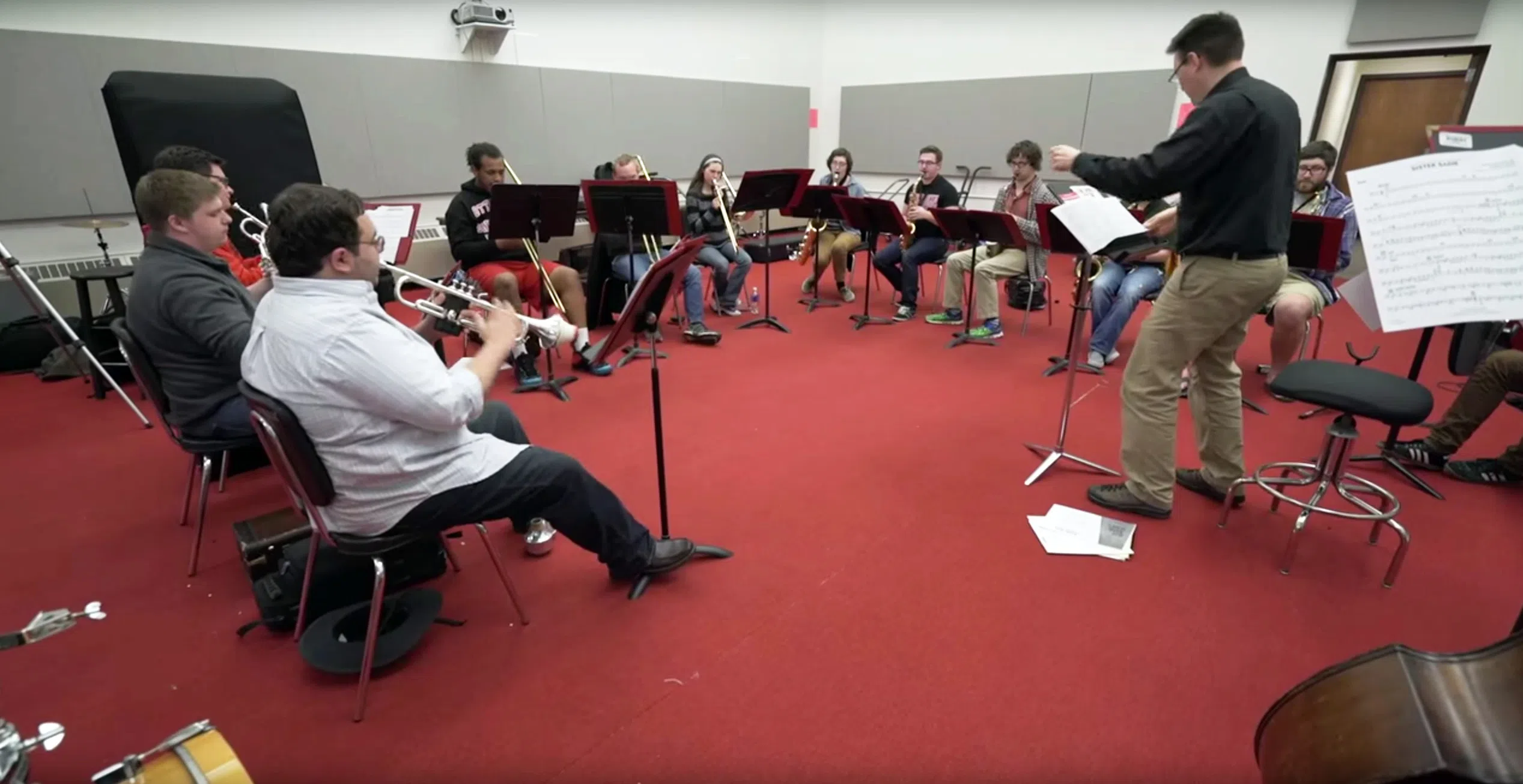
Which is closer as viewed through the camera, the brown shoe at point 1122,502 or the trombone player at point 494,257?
the brown shoe at point 1122,502

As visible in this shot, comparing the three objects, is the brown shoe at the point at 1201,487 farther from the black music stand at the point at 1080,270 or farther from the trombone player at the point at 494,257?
the trombone player at the point at 494,257

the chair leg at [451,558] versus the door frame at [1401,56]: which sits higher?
the door frame at [1401,56]

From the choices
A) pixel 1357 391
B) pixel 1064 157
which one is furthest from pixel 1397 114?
pixel 1064 157

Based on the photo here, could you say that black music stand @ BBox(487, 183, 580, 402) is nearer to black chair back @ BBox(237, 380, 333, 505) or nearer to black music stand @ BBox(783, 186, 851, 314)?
black music stand @ BBox(783, 186, 851, 314)

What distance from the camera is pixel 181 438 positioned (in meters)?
2.30

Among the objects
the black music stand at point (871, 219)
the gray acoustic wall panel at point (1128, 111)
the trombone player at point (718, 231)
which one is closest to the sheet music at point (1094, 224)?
the black music stand at point (871, 219)

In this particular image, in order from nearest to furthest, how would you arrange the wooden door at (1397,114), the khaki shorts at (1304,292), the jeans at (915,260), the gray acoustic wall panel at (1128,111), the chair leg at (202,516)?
the chair leg at (202,516)
the khaki shorts at (1304,292)
the jeans at (915,260)
the wooden door at (1397,114)
the gray acoustic wall panel at (1128,111)

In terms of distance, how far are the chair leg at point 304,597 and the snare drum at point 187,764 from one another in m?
0.83

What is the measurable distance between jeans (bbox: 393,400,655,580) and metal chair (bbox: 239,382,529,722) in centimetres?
10

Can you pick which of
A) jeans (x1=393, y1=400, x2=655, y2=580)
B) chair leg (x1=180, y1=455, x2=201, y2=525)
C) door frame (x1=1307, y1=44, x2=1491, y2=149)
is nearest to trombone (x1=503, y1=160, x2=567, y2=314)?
chair leg (x1=180, y1=455, x2=201, y2=525)

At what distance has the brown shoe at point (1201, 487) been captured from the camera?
2689 mm

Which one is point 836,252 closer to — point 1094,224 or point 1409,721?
point 1094,224

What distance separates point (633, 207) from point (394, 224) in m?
1.40

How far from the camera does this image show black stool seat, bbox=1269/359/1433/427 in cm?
209
